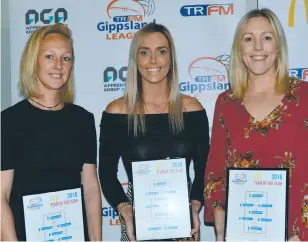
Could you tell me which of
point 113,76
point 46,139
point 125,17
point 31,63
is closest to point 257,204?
point 46,139

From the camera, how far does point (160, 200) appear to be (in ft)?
8.83

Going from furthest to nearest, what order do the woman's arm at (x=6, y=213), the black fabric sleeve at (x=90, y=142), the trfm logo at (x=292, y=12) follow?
1. the trfm logo at (x=292, y=12)
2. the black fabric sleeve at (x=90, y=142)
3. the woman's arm at (x=6, y=213)

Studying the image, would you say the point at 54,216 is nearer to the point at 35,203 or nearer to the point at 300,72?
the point at 35,203

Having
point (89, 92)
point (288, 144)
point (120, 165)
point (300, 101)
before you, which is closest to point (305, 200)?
point (288, 144)

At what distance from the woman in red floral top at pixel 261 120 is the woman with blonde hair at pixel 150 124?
7.5 inches

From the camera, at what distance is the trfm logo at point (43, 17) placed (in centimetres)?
367

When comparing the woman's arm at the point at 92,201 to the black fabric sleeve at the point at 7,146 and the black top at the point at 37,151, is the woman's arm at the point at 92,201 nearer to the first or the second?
the black top at the point at 37,151

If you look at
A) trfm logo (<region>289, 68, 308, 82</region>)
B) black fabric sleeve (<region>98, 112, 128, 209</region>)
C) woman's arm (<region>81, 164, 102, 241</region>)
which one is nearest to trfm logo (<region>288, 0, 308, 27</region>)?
trfm logo (<region>289, 68, 308, 82</region>)

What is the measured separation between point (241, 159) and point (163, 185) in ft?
1.53

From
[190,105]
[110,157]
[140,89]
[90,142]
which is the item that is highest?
[140,89]

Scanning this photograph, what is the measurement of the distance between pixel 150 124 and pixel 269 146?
745 mm

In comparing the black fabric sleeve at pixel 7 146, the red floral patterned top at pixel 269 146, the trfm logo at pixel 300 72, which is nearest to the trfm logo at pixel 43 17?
the black fabric sleeve at pixel 7 146

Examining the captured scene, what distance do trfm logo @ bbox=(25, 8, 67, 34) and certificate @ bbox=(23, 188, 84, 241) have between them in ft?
5.39

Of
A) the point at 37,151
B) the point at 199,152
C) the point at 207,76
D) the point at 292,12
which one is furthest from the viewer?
the point at 207,76
